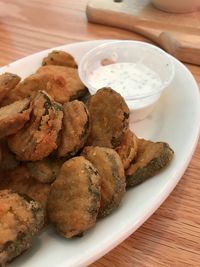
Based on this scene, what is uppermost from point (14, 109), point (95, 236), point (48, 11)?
point (14, 109)

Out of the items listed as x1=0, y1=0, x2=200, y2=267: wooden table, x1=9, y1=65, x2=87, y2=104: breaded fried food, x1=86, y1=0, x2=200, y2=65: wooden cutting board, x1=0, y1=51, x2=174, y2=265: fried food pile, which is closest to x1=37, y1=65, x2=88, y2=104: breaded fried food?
x1=9, y1=65, x2=87, y2=104: breaded fried food

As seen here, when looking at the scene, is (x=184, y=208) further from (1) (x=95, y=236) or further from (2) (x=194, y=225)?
(1) (x=95, y=236)

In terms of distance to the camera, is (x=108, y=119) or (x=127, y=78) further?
(x=127, y=78)

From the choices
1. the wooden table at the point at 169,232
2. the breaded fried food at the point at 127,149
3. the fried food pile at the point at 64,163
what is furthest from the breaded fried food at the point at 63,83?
the wooden table at the point at 169,232

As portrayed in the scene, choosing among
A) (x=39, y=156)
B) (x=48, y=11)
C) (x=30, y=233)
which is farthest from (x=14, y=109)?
(x=48, y=11)

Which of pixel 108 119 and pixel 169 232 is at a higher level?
pixel 108 119

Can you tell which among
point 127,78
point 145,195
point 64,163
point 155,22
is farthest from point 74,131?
point 155,22

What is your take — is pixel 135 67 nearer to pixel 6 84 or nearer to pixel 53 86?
pixel 53 86
